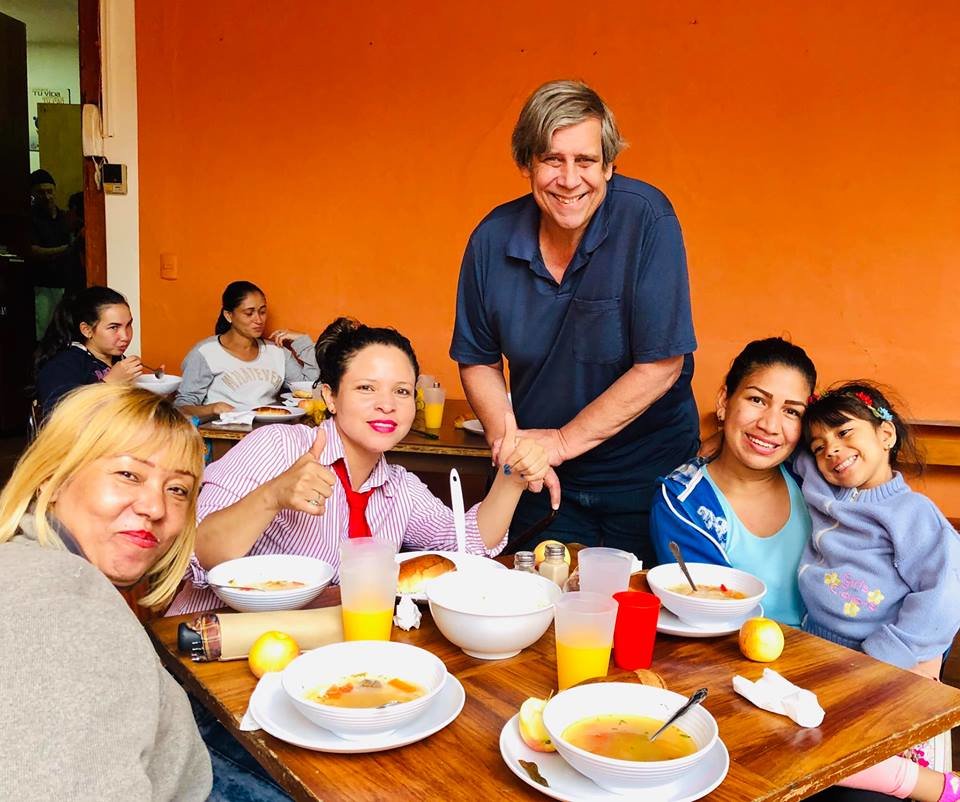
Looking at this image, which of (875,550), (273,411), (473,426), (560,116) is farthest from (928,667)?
(273,411)

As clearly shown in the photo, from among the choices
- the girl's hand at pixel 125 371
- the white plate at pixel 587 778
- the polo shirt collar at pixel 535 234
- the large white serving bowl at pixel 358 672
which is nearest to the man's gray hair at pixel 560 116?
the polo shirt collar at pixel 535 234

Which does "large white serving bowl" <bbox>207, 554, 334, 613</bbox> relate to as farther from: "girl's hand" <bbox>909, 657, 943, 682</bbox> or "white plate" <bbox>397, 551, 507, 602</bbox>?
"girl's hand" <bbox>909, 657, 943, 682</bbox>

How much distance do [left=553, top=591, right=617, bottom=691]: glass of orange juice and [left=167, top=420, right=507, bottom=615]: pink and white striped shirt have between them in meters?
0.75

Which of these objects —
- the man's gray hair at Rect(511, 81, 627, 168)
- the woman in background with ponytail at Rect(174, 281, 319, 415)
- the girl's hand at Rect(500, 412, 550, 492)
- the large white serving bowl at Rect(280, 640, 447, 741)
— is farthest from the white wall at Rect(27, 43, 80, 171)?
the large white serving bowl at Rect(280, 640, 447, 741)

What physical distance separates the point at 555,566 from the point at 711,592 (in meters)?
0.33

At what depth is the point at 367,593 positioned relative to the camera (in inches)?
59.7

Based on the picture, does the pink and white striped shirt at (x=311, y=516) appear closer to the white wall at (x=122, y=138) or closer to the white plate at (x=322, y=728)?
the white plate at (x=322, y=728)

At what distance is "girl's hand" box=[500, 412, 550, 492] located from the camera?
2.11m

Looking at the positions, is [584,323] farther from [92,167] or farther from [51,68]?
[51,68]

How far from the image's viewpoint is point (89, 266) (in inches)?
215

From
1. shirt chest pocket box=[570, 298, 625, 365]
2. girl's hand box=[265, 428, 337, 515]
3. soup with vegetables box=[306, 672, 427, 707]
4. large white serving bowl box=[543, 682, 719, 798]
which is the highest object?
shirt chest pocket box=[570, 298, 625, 365]

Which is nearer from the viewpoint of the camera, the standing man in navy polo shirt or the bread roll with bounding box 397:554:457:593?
the bread roll with bounding box 397:554:457:593

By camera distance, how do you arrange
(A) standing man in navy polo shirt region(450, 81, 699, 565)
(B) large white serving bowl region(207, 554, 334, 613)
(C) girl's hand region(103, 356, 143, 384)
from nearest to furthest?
(B) large white serving bowl region(207, 554, 334, 613)
(A) standing man in navy polo shirt region(450, 81, 699, 565)
(C) girl's hand region(103, 356, 143, 384)

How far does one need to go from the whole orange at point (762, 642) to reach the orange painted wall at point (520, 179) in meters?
2.67
